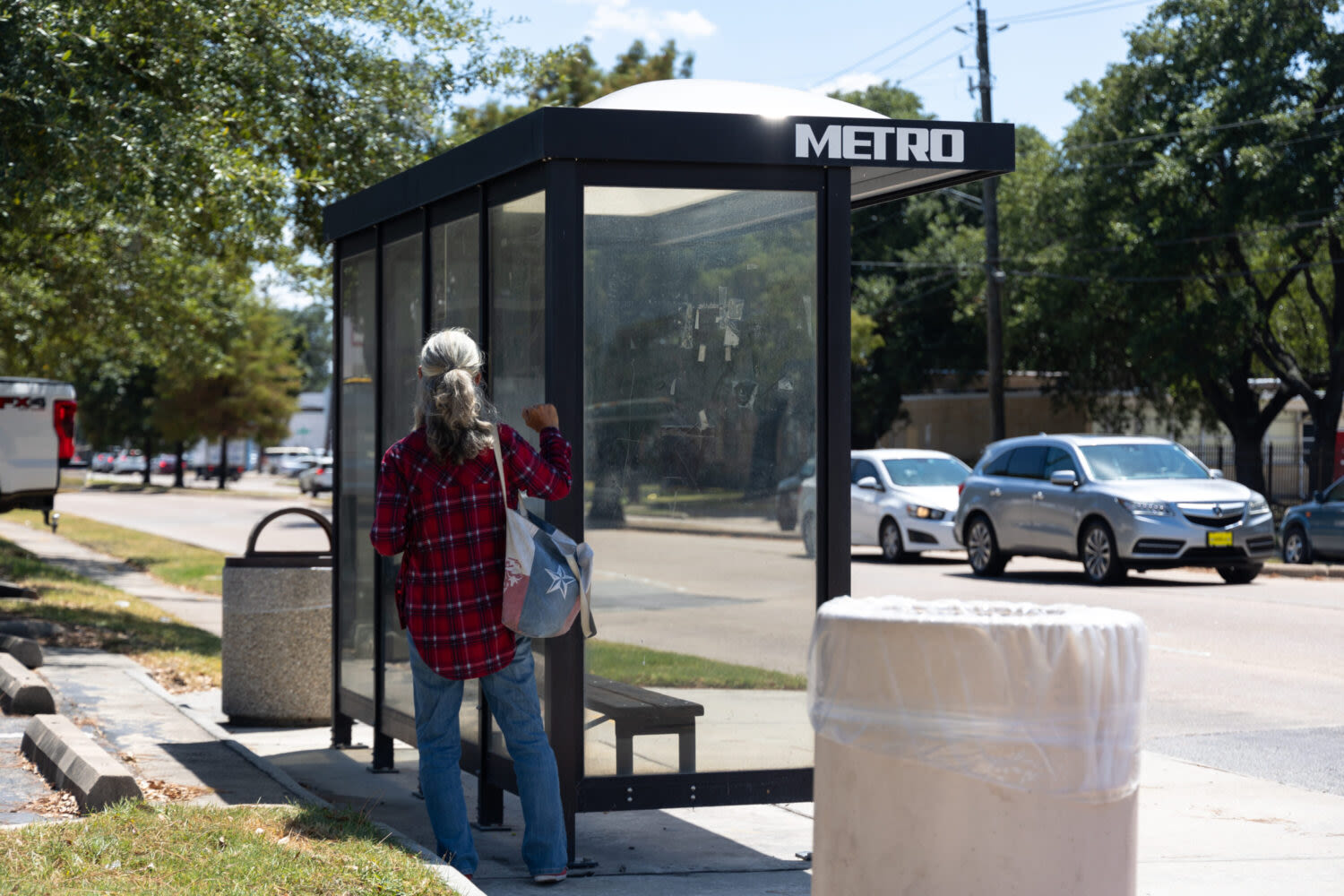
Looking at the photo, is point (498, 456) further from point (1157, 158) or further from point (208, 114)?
point (1157, 158)

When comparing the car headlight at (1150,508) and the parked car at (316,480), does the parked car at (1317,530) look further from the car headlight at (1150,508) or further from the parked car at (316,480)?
the parked car at (316,480)

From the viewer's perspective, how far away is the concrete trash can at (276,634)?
8445 millimetres

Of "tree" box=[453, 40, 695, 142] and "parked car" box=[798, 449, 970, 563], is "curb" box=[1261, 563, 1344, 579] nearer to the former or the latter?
"parked car" box=[798, 449, 970, 563]

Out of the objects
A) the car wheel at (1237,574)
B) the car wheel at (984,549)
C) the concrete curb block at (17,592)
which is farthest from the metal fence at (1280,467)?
the concrete curb block at (17,592)

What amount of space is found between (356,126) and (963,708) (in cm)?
999

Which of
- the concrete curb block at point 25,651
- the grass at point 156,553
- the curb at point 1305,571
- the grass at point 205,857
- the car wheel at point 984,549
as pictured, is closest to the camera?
the grass at point 205,857

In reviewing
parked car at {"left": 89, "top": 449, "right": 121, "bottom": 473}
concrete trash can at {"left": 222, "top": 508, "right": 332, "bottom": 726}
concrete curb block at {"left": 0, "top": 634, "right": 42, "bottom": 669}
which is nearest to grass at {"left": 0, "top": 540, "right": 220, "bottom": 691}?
concrete curb block at {"left": 0, "top": 634, "right": 42, "bottom": 669}

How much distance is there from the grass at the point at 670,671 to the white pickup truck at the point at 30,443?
12.1 meters

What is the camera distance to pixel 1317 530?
19578mm

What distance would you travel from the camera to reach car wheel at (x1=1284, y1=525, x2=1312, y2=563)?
779 inches

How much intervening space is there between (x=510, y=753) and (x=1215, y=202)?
95.2ft

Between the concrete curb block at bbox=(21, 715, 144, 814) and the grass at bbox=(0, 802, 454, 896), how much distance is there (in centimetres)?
16

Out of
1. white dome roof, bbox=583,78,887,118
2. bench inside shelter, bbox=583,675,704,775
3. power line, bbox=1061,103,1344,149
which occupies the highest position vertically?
power line, bbox=1061,103,1344,149

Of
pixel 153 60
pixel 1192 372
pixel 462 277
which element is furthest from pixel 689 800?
pixel 1192 372
